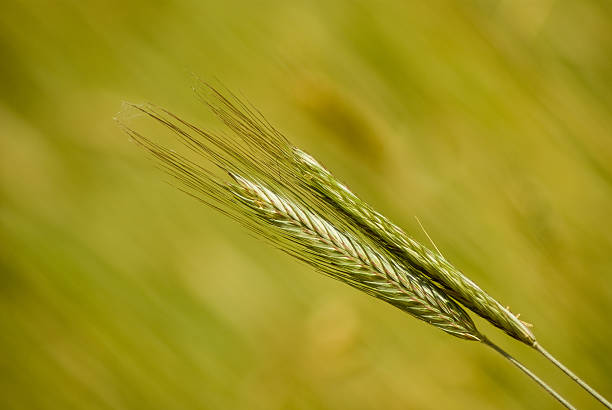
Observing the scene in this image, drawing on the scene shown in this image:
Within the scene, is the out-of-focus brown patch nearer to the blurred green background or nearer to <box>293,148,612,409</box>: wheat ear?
the blurred green background

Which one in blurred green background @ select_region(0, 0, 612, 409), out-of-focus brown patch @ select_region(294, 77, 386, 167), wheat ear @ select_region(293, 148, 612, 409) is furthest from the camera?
out-of-focus brown patch @ select_region(294, 77, 386, 167)

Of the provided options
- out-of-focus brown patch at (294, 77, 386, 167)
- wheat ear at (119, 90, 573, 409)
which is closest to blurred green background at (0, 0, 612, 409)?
out-of-focus brown patch at (294, 77, 386, 167)

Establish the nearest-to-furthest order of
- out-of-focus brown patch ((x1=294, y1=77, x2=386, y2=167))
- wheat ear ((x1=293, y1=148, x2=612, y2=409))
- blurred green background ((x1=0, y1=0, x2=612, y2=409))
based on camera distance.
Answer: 1. wheat ear ((x1=293, y1=148, x2=612, y2=409))
2. blurred green background ((x1=0, y1=0, x2=612, y2=409))
3. out-of-focus brown patch ((x1=294, y1=77, x2=386, y2=167))

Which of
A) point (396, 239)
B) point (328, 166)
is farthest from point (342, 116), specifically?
point (396, 239)

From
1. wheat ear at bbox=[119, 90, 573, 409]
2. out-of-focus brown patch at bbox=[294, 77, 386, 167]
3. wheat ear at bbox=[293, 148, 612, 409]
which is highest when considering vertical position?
out-of-focus brown patch at bbox=[294, 77, 386, 167]

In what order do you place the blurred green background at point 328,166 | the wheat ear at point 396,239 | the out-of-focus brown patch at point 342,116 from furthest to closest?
the out-of-focus brown patch at point 342,116 → the blurred green background at point 328,166 → the wheat ear at point 396,239

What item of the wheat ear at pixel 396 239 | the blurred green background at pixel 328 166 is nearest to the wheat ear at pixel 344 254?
the wheat ear at pixel 396 239

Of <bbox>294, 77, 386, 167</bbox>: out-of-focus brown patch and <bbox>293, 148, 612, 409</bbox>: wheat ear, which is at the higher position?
<bbox>294, 77, 386, 167</bbox>: out-of-focus brown patch

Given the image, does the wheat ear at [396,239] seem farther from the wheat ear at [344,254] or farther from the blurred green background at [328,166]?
the blurred green background at [328,166]
